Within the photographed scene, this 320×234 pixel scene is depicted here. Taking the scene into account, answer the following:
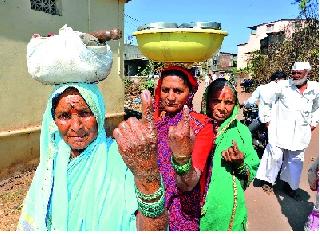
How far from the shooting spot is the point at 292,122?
5.33m

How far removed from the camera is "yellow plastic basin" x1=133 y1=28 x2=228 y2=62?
2186mm

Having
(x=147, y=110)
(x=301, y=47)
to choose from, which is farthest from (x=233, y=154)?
(x=301, y=47)

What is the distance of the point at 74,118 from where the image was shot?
1783 millimetres

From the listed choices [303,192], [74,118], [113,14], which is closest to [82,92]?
[74,118]

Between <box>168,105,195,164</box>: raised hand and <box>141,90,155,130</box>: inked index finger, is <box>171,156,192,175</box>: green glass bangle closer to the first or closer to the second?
<box>168,105,195,164</box>: raised hand

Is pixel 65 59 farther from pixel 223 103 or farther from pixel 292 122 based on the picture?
pixel 292 122

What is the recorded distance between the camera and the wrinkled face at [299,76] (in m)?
5.15

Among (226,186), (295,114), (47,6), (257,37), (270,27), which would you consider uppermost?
(270,27)

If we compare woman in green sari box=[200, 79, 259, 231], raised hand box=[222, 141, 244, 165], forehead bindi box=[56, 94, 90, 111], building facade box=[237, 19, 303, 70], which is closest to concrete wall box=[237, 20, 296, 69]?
building facade box=[237, 19, 303, 70]

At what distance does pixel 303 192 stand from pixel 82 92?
4.68 metres

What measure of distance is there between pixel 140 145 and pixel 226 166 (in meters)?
1.44

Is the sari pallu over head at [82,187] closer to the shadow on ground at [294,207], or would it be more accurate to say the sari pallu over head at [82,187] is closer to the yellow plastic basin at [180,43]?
the yellow plastic basin at [180,43]

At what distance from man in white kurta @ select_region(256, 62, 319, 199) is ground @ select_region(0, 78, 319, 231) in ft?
0.81

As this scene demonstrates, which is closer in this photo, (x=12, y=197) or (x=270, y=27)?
(x=12, y=197)
